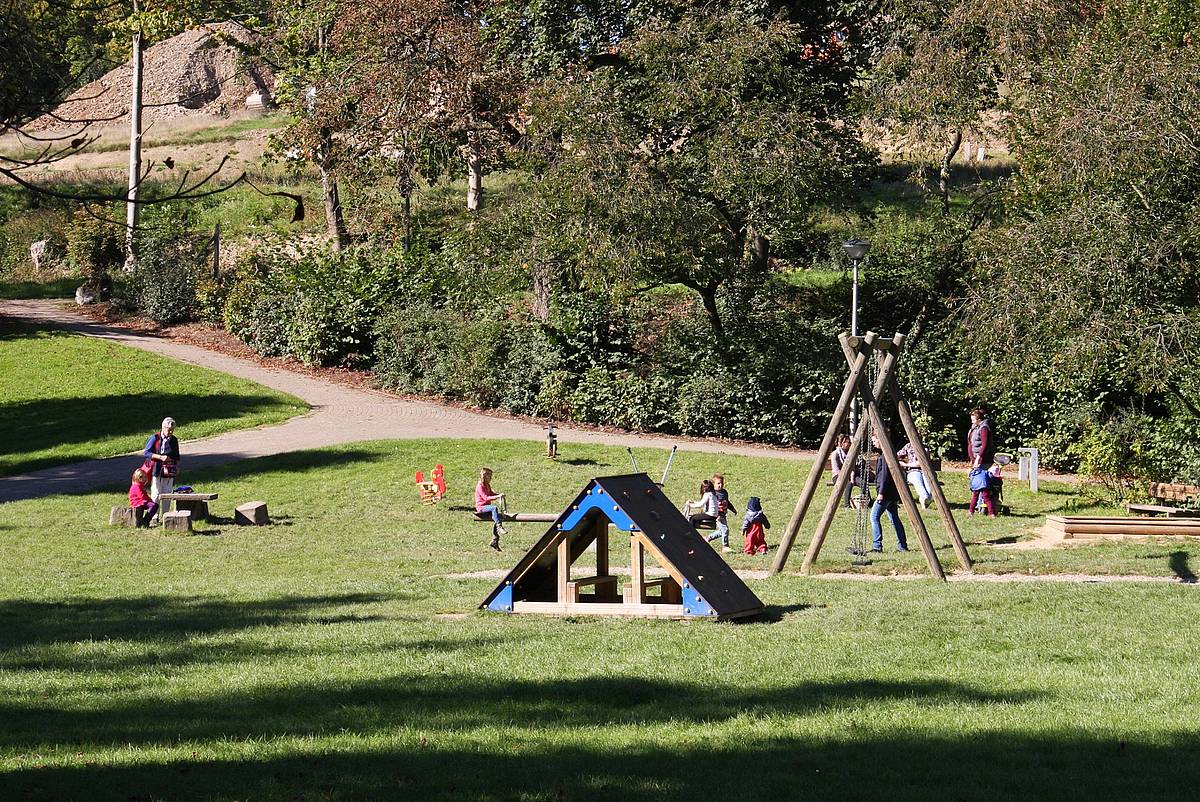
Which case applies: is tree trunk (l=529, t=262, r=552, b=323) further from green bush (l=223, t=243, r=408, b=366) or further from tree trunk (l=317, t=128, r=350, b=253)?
tree trunk (l=317, t=128, r=350, b=253)

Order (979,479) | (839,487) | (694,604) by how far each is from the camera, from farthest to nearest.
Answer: (979,479) → (839,487) → (694,604)

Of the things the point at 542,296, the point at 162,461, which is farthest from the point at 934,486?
the point at 542,296

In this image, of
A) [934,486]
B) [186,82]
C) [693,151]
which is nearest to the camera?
[934,486]

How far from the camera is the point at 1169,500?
23.1 m

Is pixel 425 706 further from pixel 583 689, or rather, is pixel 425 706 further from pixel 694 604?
pixel 694 604

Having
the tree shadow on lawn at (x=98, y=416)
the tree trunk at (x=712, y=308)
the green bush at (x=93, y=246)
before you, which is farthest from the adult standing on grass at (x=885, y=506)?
the green bush at (x=93, y=246)

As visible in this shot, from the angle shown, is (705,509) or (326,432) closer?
(705,509)

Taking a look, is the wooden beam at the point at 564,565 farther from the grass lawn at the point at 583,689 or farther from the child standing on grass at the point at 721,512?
the child standing on grass at the point at 721,512

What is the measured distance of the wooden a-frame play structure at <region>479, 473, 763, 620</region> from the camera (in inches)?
476

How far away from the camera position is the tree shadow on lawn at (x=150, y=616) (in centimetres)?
1197

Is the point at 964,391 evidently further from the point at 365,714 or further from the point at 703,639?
the point at 365,714

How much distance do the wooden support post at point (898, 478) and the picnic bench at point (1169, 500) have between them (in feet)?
22.6

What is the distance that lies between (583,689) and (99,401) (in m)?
25.6

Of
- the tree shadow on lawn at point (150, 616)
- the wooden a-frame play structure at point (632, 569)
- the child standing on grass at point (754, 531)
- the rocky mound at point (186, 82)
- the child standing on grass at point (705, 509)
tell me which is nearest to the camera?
the tree shadow on lawn at point (150, 616)
